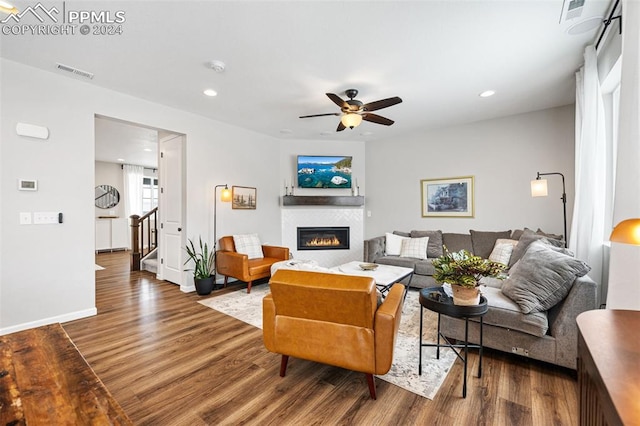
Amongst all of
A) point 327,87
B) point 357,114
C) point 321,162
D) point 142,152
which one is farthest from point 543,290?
point 142,152

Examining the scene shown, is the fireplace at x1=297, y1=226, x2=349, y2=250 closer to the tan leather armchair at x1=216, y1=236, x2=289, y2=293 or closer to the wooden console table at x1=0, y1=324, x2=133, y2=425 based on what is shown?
the tan leather armchair at x1=216, y1=236, x2=289, y2=293

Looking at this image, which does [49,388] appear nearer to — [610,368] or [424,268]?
[610,368]

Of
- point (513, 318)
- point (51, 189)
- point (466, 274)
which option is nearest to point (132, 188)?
point (51, 189)

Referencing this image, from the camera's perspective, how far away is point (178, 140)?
14.9ft

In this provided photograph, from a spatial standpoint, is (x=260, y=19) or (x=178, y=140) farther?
(x=178, y=140)

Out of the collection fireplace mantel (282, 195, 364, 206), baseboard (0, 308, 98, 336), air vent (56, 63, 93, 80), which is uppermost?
air vent (56, 63, 93, 80)

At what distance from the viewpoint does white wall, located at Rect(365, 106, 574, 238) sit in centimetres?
410

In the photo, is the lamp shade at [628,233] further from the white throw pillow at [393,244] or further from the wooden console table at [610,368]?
the white throw pillow at [393,244]

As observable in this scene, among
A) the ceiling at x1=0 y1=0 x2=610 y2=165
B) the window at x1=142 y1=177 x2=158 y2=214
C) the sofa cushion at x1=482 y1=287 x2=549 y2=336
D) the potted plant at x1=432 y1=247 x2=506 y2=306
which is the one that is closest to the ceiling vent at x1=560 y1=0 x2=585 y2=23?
the ceiling at x1=0 y1=0 x2=610 y2=165

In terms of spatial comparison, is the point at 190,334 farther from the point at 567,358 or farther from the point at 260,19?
the point at 567,358

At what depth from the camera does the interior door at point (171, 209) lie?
14.8 feet

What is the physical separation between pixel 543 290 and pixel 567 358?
51cm

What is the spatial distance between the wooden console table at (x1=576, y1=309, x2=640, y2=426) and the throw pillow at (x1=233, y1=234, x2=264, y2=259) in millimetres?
4347

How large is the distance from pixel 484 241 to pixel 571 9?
3.11 meters
